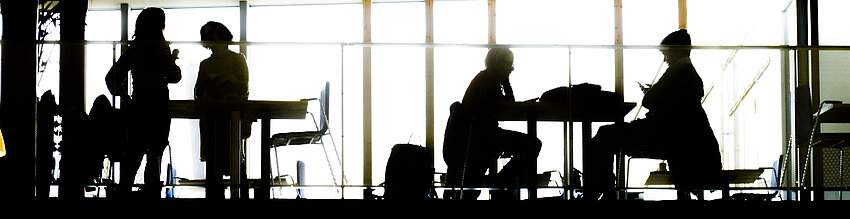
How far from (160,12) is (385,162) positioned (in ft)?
4.27

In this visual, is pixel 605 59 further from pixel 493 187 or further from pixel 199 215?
pixel 199 215

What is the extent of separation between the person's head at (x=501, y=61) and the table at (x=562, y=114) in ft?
0.59

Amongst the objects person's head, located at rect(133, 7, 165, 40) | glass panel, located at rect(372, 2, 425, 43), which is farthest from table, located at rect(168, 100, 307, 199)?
glass panel, located at rect(372, 2, 425, 43)

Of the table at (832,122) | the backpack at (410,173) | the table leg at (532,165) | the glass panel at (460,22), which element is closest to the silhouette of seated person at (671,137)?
the table leg at (532,165)

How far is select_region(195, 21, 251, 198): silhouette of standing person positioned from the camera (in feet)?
15.8

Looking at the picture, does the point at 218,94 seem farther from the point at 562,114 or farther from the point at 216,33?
the point at 562,114

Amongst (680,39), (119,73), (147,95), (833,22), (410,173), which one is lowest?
(410,173)

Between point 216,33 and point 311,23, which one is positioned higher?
point 311,23

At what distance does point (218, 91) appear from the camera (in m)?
5.14

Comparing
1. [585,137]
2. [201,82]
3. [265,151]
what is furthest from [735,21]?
[201,82]

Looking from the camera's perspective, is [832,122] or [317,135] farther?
→ [317,135]

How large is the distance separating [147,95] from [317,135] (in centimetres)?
83

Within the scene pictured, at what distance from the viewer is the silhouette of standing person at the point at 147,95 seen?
15.7ft

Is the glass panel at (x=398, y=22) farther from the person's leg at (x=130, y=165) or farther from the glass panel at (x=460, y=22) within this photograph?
the person's leg at (x=130, y=165)
